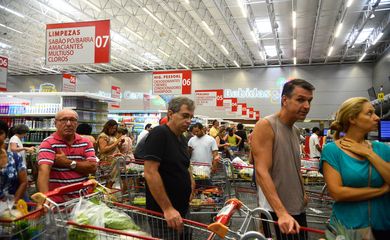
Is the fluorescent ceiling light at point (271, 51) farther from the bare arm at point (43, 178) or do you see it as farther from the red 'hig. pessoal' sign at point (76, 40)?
the bare arm at point (43, 178)

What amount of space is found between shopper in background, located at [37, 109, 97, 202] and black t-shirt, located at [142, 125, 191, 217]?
92cm

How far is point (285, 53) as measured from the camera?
25125 mm

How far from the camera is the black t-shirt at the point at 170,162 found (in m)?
2.36

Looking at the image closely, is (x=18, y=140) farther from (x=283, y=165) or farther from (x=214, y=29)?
(x=214, y=29)

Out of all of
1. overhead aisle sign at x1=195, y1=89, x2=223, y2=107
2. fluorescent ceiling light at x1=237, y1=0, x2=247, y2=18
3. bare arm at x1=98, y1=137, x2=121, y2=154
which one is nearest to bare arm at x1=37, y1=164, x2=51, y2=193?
bare arm at x1=98, y1=137, x2=121, y2=154

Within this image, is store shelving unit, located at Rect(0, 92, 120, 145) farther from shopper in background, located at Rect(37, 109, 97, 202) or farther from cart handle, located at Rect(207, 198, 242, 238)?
cart handle, located at Rect(207, 198, 242, 238)

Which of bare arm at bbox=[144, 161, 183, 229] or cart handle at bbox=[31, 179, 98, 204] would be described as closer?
cart handle at bbox=[31, 179, 98, 204]

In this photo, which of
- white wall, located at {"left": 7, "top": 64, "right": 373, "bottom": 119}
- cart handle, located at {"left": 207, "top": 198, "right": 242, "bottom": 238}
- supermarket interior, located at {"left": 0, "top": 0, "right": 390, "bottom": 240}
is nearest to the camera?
cart handle, located at {"left": 207, "top": 198, "right": 242, "bottom": 238}

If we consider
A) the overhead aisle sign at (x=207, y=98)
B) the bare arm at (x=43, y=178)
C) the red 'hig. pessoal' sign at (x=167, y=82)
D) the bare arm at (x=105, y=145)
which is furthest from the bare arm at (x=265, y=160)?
the overhead aisle sign at (x=207, y=98)

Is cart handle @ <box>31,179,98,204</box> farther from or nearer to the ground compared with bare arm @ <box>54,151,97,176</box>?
nearer to the ground

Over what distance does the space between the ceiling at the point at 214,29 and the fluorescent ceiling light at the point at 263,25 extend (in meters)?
0.05

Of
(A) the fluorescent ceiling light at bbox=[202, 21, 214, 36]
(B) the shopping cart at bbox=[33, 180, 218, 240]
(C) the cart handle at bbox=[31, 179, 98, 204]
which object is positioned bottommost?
(B) the shopping cart at bbox=[33, 180, 218, 240]

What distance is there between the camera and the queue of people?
6.61ft

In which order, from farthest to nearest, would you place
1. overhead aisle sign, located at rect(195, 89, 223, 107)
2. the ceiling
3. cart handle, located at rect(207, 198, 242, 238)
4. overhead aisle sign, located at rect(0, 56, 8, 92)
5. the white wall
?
the white wall, overhead aisle sign, located at rect(195, 89, 223, 107), the ceiling, overhead aisle sign, located at rect(0, 56, 8, 92), cart handle, located at rect(207, 198, 242, 238)
